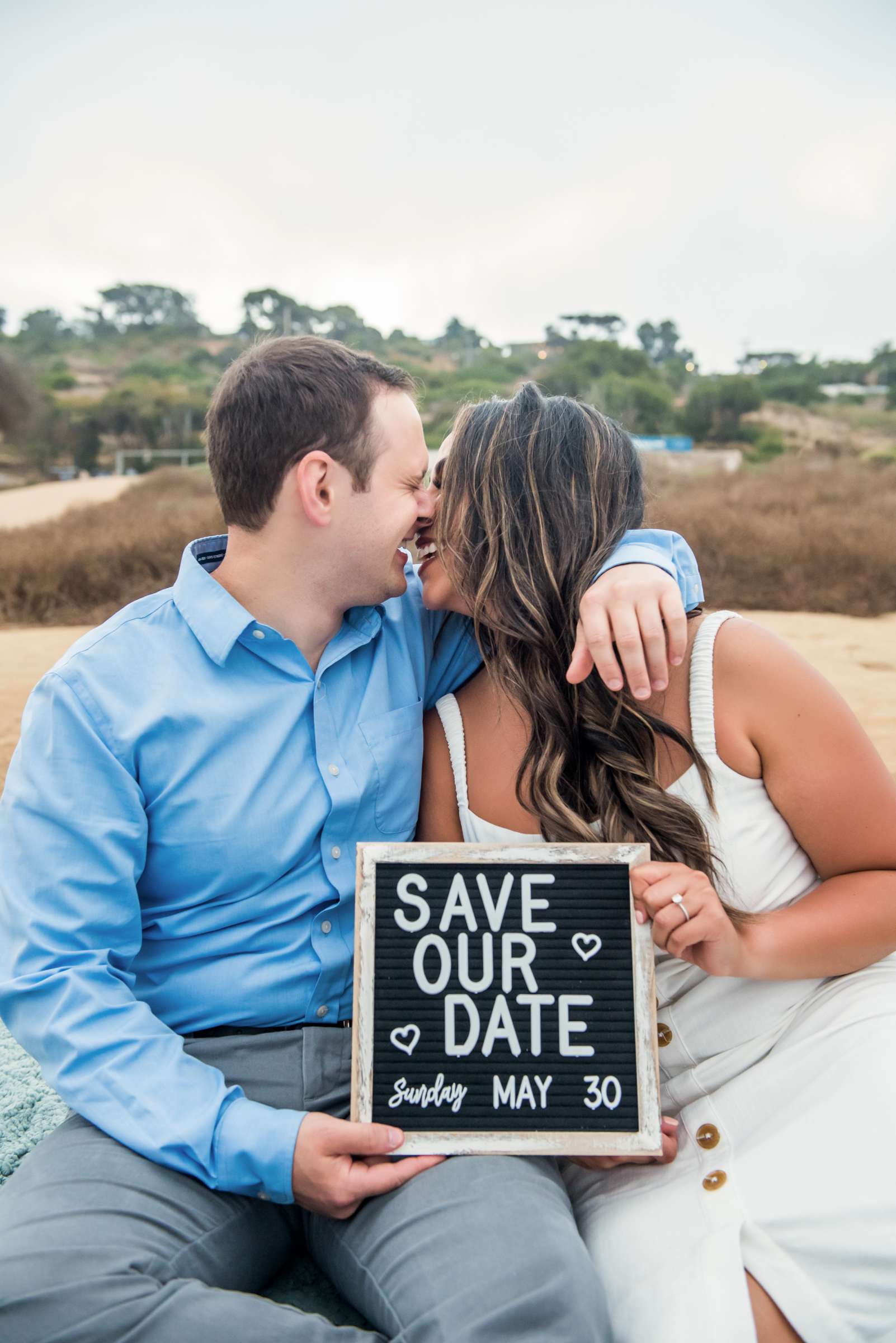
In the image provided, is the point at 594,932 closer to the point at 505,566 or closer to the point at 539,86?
the point at 505,566

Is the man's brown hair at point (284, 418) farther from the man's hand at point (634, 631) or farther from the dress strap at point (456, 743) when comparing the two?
the man's hand at point (634, 631)

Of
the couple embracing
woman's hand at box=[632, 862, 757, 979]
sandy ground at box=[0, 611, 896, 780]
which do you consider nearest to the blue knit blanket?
the couple embracing

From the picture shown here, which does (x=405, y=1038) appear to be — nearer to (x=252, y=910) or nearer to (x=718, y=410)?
(x=252, y=910)

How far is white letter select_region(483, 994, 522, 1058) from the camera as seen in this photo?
159 cm

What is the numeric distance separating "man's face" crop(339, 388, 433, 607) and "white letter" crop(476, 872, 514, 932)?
696 mm

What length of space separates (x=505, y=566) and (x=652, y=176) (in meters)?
30.2

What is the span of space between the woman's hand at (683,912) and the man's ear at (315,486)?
0.95 meters

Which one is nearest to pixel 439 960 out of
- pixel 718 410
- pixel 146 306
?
pixel 718 410

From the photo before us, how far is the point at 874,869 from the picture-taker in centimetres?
181

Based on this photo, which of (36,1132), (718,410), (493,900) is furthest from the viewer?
(718,410)

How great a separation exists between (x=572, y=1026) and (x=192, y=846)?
751 mm

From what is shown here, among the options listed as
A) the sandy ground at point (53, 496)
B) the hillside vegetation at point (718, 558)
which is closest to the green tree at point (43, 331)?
the sandy ground at point (53, 496)

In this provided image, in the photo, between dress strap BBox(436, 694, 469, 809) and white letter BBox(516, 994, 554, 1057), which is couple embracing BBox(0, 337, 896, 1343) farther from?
white letter BBox(516, 994, 554, 1057)

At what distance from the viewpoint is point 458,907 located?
1.62 meters
